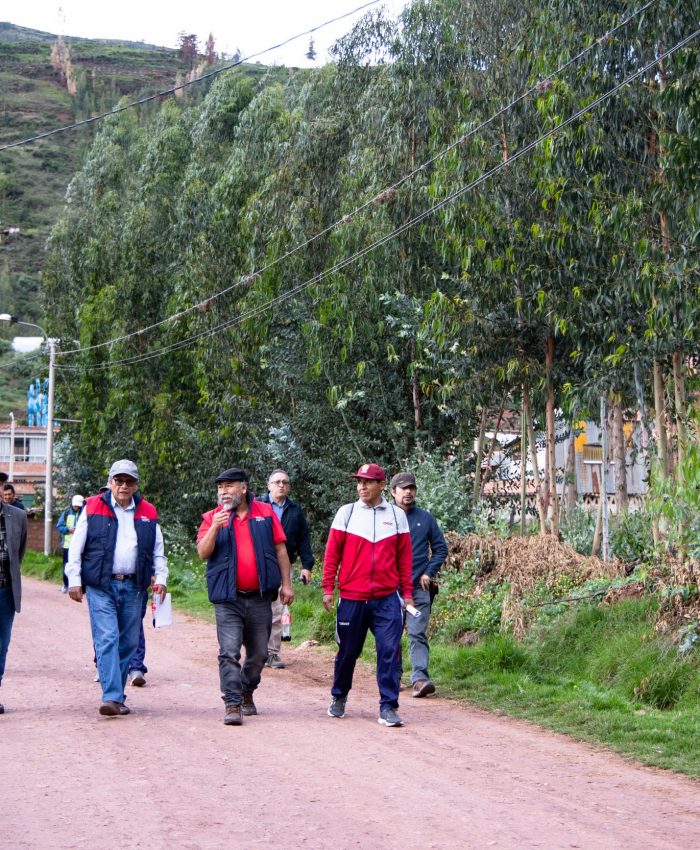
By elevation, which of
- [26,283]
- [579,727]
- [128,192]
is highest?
[26,283]

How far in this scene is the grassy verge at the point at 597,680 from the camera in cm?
863

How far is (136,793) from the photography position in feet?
22.0

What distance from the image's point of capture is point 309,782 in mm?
7047

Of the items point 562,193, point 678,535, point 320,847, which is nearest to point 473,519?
point 562,193

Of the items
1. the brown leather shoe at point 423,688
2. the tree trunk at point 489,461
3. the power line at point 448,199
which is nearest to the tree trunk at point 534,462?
the tree trunk at point 489,461

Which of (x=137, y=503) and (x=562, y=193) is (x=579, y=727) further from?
(x=562, y=193)

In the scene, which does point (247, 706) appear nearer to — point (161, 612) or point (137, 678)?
point (161, 612)

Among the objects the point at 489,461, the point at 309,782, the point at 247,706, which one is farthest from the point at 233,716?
the point at 489,461

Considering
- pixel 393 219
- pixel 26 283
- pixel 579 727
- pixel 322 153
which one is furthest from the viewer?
pixel 26 283

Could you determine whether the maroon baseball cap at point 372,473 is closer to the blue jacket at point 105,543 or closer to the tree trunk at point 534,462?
the blue jacket at point 105,543

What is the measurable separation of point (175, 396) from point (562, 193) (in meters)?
22.8

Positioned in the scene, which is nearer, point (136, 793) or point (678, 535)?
point (136, 793)

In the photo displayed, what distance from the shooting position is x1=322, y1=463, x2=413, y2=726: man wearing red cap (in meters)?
9.34

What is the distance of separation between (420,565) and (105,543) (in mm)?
2877
